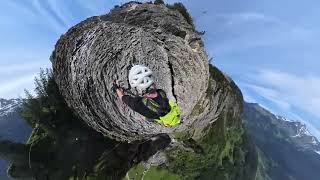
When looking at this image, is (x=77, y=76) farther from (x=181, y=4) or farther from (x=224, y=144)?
(x=224, y=144)

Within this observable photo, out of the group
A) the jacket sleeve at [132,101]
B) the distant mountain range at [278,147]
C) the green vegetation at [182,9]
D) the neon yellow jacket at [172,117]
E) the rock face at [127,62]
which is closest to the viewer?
the neon yellow jacket at [172,117]

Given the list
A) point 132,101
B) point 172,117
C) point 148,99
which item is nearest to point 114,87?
point 132,101

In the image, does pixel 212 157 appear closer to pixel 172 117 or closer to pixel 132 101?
pixel 172 117

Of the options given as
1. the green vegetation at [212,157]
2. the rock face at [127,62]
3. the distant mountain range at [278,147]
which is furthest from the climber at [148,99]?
the distant mountain range at [278,147]

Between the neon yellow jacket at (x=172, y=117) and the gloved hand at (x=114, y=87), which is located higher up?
the gloved hand at (x=114, y=87)

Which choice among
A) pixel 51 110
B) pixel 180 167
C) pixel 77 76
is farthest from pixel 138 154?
pixel 77 76

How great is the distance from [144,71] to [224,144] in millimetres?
7190

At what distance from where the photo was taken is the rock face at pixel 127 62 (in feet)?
38.7

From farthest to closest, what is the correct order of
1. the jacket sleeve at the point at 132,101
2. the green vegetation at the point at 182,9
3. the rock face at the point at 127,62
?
the green vegetation at the point at 182,9, the jacket sleeve at the point at 132,101, the rock face at the point at 127,62

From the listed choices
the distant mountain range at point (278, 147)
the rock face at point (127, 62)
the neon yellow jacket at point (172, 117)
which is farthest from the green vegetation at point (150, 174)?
the distant mountain range at point (278, 147)

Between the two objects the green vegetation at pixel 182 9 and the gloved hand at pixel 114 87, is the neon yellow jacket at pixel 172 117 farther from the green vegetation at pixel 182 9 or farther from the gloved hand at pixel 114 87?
the green vegetation at pixel 182 9

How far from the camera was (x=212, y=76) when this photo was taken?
15.1 m

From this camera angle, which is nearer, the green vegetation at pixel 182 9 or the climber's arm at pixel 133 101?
the climber's arm at pixel 133 101

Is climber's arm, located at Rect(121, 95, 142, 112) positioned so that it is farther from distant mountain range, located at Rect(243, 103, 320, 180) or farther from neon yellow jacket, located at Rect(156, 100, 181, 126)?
distant mountain range, located at Rect(243, 103, 320, 180)
